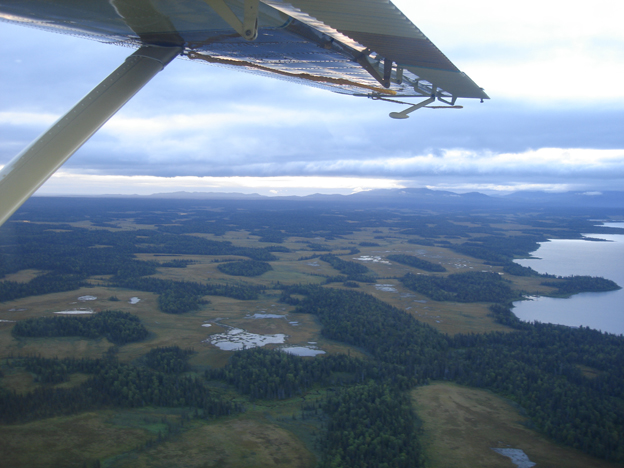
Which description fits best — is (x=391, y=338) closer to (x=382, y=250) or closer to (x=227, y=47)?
(x=227, y=47)

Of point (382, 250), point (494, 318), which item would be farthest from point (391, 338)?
point (382, 250)

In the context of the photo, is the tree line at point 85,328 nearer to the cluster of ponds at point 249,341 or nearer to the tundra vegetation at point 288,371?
the tundra vegetation at point 288,371

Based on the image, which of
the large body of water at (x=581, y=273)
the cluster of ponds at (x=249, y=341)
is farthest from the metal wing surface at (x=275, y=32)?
the large body of water at (x=581, y=273)

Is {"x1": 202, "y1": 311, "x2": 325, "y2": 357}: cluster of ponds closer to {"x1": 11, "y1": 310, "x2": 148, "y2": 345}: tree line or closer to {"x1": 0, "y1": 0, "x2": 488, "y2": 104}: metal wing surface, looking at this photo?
{"x1": 11, "y1": 310, "x2": 148, "y2": 345}: tree line

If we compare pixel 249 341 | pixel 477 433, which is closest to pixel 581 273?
pixel 477 433

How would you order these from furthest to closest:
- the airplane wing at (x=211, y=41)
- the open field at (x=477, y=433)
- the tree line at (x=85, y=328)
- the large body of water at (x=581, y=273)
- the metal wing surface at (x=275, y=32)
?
the large body of water at (x=581, y=273) → the tree line at (x=85, y=328) → the open field at (x=477, y=433) → the metal wing surface at (x=275, y=32) → the airplane wing at (x=211, y=41)
